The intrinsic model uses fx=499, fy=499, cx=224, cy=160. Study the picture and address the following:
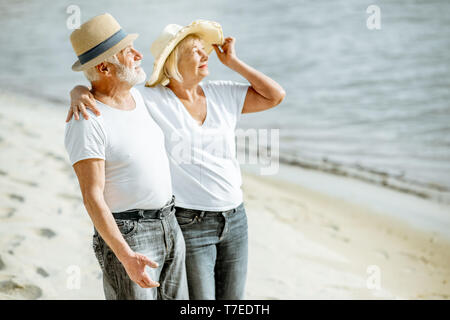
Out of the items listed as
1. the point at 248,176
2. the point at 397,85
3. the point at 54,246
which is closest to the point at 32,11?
the point at 397,85

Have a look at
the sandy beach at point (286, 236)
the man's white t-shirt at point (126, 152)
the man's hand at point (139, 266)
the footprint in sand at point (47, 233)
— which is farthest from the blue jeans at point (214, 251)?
the footprint in sand at point (47, 233)

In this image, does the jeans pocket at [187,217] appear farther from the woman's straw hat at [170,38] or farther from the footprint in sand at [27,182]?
the footprint in sand at [27,182]

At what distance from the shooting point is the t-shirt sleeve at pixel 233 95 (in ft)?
7.95

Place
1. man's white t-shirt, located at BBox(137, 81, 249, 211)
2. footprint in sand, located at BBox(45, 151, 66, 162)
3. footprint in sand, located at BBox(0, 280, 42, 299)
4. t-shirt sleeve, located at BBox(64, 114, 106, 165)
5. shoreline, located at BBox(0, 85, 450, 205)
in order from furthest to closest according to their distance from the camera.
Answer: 1. shoreline, located at BBox(0, 85, 450, 205)
2. footprint in sand, located at BBox(45, 151, 66, 162)
3. footprint in sand, located at BBox(0, 280, 42, 299)
4. man's white t-shirt, located at BBox(137, 81, 249, 211)
5. t-shirt sleeve, located at BBox(64, 114, 106, 165)

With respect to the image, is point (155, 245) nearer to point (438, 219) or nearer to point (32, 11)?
point (438, 219)

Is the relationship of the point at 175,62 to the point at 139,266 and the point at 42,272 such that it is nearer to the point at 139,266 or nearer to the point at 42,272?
the point at 139,266

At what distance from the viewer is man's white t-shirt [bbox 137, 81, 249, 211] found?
7.32 ft

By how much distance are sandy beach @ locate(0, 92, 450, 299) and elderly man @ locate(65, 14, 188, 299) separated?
4.78ft

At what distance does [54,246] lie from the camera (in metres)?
3.80

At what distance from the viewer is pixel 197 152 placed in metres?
2.25

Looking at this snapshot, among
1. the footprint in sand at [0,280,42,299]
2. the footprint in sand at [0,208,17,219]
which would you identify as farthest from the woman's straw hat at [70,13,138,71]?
the footprint in sand at [0,208,17,219]

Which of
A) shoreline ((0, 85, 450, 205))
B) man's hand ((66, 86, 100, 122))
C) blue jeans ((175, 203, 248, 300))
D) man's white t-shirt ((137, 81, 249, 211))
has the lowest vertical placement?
shoreline ((0, 85, 450, 205))

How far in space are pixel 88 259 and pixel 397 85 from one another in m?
8.07

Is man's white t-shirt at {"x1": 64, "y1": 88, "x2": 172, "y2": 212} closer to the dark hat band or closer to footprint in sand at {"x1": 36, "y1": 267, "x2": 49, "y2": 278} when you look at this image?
the dark hat band
